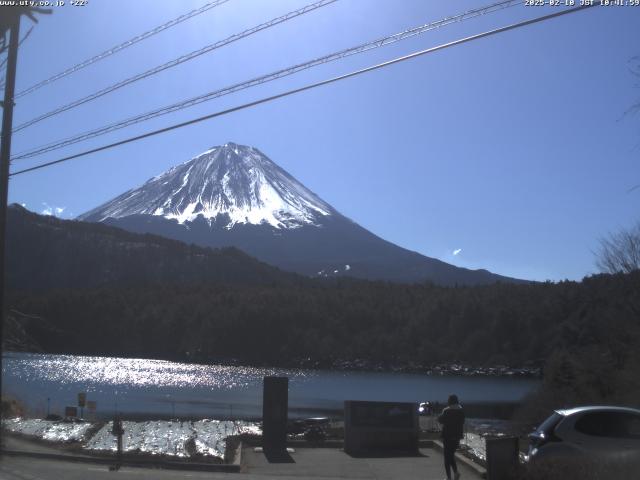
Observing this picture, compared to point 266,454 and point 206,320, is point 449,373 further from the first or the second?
point 266,454

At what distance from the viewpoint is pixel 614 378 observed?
30031mm

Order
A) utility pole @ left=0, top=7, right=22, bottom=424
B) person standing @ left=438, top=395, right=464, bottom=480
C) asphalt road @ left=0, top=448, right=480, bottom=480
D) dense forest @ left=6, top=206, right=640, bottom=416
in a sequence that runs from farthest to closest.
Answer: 1. dense forest @ left=6, top=206, right=640, bottom=416
2. utility pole @ left=0, top=7, right=22, bottom=424
3. asphalt road @ left=0, top=448, right=480, bottom=480
4. person standing @ left=438, top=395, right=464, bottom=480

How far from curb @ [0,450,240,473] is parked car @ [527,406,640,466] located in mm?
5846

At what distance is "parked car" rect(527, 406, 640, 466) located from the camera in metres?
10.6

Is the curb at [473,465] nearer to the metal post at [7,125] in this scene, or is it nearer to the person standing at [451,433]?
the person standing at [451,433]

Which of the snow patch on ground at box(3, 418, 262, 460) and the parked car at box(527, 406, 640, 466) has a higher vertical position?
the parked car at box(527, 406, 640, 466)

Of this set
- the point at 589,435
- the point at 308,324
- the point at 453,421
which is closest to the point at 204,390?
the point at 453,421

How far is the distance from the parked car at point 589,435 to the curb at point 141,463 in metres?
5.85

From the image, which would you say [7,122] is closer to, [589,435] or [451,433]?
[451,433]

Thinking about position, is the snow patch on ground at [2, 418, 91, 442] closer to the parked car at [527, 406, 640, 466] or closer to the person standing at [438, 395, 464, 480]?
the person standing at [438, 395, 464, 480]

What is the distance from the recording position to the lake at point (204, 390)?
49469 mm

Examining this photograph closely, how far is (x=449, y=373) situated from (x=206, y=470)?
99.6 meters

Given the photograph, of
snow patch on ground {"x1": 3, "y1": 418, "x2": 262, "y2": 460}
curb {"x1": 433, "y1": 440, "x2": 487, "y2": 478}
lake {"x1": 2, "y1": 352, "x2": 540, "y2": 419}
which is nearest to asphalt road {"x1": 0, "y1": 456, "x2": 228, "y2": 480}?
snow patch on ground {"x1": 3, "y1": 418, "x2": 262, "y2": 460}

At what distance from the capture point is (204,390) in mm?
68000
